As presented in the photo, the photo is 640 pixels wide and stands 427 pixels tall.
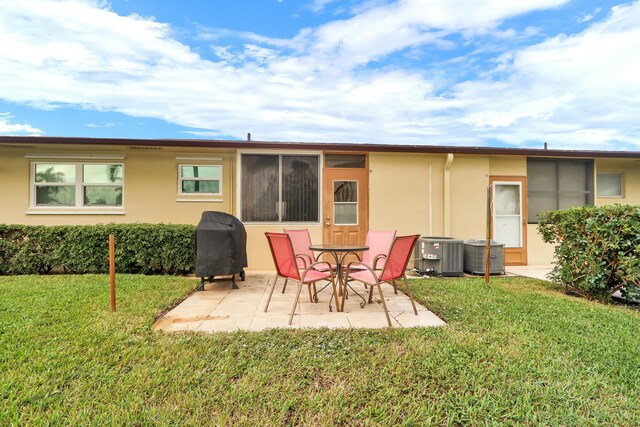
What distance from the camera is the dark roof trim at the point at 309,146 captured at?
668cm

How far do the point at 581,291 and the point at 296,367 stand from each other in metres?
4.97

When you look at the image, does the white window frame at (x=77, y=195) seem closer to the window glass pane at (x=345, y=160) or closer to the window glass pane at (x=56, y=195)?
the window glass pane at (x=56, y=195)

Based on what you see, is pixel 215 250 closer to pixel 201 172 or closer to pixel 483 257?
pixel 201 172

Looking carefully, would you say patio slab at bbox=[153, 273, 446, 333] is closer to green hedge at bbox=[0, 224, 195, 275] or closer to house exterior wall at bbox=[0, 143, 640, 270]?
green hedge at bbox=[0, 224, 195, 275]

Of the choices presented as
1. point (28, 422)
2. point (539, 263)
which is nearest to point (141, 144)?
point (28, 422)

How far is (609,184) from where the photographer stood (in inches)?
338

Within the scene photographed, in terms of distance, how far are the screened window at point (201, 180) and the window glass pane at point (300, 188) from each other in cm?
175

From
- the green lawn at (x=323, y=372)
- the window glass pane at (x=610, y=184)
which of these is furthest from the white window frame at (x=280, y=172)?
the window glass pane at (x=610, y=184)

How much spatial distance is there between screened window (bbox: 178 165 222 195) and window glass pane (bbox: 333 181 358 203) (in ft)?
9.86

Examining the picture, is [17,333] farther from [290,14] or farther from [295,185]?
[290,14]

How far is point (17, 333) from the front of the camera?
9.34 ft

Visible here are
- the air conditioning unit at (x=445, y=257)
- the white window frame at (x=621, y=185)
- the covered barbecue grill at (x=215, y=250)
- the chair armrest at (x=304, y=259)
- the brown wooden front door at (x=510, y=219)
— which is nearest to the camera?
the chair armrest at (x=304, y=259)

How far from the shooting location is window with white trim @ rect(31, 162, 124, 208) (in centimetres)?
734

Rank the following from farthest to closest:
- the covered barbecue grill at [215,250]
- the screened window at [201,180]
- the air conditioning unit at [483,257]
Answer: the screened window at [201,180], the air conditioning unit at [483,257], the covered barbecue grill at [215,250]
